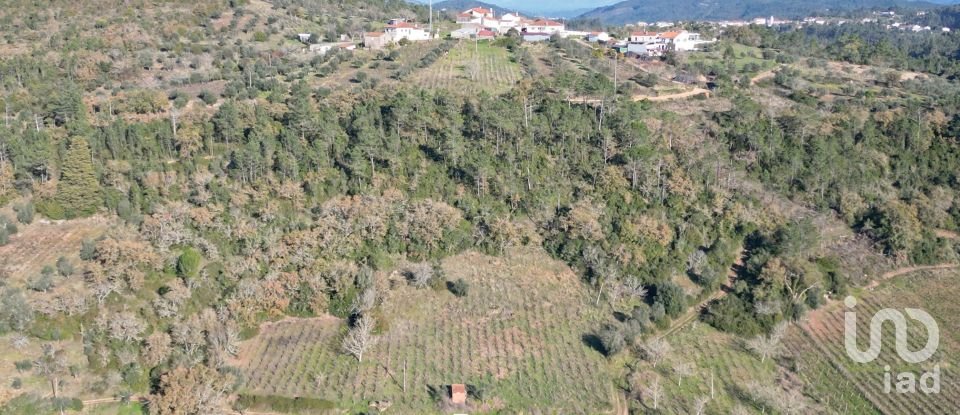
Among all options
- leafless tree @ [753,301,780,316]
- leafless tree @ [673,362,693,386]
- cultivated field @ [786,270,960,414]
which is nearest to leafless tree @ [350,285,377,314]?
leafless tree @ [673,362,693,386]

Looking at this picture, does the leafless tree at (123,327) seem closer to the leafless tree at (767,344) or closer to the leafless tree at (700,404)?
the leafless tree at (700,404)

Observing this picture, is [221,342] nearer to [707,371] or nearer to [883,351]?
[707,371]

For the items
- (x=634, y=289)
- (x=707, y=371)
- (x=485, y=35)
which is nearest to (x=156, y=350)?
(x=634, y=289)

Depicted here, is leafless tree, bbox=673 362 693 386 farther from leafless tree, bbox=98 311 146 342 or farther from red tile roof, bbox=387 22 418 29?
red tile roof, bbox=387 22 418 29

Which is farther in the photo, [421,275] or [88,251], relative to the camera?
[421,275]

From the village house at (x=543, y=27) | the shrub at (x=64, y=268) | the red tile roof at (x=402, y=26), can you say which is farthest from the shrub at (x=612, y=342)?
the village house at (x=543, y=27)

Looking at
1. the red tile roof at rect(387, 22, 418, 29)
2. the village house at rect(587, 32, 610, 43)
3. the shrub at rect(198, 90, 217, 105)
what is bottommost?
the shrub at rect(198, 90, 217, 105)

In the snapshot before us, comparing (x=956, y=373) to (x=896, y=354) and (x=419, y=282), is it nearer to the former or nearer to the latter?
(x=896, y=354)
